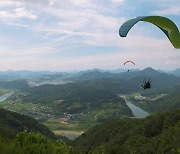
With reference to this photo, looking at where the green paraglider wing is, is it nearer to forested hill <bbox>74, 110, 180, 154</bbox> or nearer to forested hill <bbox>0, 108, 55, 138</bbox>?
forested hill <bbox>74, 110, 180, 154</bbox>

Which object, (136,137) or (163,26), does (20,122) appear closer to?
(136,137)

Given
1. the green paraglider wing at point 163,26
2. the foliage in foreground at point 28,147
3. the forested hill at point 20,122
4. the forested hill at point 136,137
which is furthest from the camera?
the forested hill at point 20,122

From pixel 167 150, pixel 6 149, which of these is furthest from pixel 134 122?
pixel 6 149

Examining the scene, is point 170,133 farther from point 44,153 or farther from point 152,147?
point 44,153

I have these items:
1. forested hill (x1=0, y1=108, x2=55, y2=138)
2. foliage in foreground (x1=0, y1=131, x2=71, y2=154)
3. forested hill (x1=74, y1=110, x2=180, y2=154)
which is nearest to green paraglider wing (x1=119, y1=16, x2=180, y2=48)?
foliage in foreground (x1=0, y1=131, x2=71, y2=154)

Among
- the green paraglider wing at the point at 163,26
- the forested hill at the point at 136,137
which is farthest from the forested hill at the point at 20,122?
the green paraglider wing at the point at 163,26

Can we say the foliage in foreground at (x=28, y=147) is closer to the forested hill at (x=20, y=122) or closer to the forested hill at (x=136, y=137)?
the forested hill at (x=136, y=137)

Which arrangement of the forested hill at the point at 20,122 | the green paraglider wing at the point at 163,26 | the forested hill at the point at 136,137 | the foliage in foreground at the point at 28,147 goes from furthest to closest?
the forested hill at the point at 20,122, the forested hill at the point at 136,137, the foliage in foreground at the point at 28,147, the green paraglider wing at the point at 163,26
